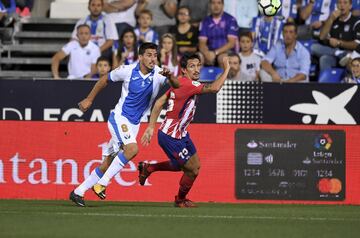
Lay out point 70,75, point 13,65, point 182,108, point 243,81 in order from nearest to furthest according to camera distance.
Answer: point 182,108
point 243,81
point 70,75
point 13,65

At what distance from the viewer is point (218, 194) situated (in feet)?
47.3

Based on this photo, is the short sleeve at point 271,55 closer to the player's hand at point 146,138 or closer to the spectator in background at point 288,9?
the spectator in background at point 288,9

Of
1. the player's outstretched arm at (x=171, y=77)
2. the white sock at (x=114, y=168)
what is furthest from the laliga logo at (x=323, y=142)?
the white sock at (x=114, y=168)

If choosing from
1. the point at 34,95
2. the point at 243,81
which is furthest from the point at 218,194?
the point at 34,95

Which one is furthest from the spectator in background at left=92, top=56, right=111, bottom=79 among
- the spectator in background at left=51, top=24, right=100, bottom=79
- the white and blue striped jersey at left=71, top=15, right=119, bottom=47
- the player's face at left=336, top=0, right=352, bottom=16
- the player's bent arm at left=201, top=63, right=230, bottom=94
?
the player's bent arm at left=201, top=63, right=230, bottom=94

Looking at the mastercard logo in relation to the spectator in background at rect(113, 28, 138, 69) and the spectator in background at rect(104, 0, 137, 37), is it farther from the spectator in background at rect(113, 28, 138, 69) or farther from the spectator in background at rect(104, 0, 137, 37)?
the spectator in background at rect(104, 0, 137, 37)

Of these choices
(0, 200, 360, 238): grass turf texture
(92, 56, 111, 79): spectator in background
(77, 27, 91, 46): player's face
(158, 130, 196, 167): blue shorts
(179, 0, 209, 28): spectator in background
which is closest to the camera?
(0, 200, 360, 238): grass turf texture

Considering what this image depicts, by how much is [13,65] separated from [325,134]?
675cm

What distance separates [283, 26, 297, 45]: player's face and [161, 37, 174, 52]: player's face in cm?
195

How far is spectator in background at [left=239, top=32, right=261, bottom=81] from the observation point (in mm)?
16906

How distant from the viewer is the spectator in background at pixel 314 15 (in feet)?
59.1

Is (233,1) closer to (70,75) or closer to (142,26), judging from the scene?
(142,26)

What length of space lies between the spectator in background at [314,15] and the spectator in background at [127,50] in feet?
10.8

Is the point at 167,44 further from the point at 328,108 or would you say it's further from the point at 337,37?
the point at 337,37
